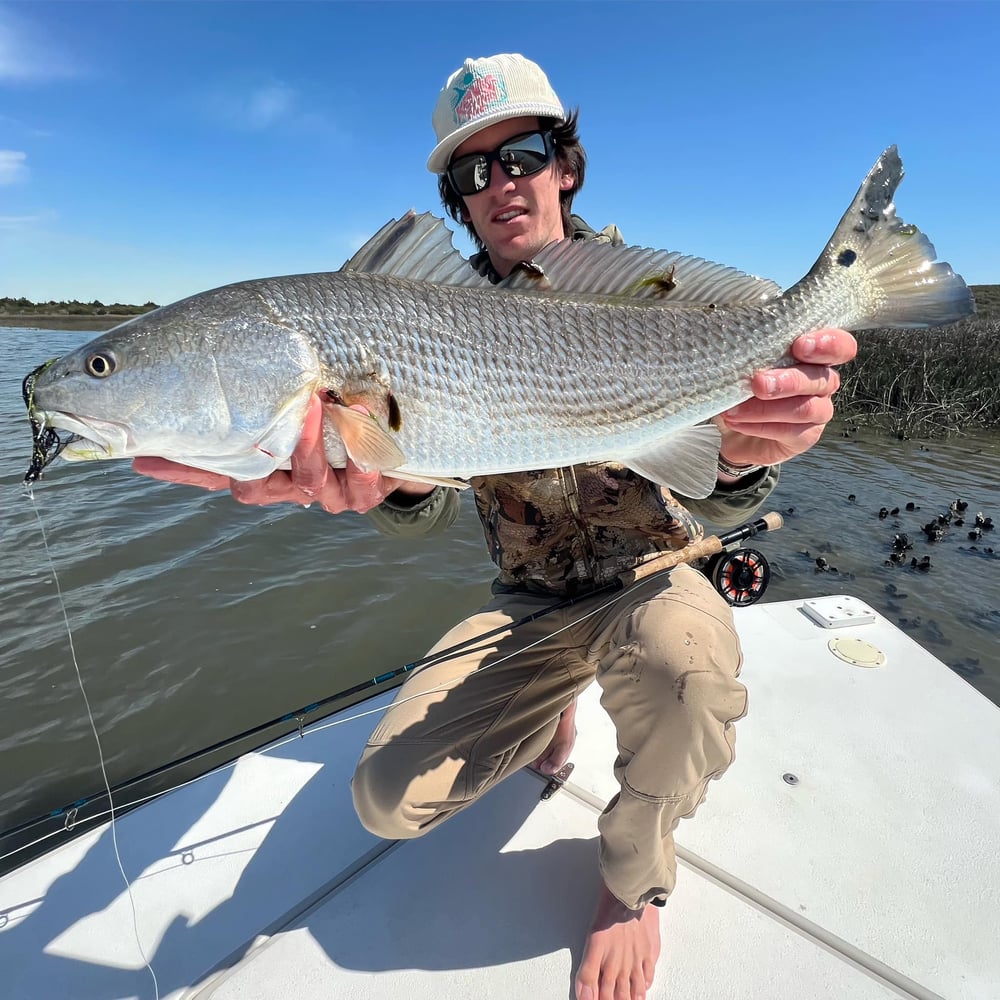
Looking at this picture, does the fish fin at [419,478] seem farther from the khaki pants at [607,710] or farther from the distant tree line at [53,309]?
the distant tree line at [53,309]

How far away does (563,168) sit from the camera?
12.3 ft

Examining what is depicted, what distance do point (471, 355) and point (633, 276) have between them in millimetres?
849

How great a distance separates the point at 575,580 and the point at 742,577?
1954 mm

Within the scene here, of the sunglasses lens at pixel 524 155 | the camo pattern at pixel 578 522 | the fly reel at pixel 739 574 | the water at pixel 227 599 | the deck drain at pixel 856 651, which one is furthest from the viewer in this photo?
the water at pixel 227 599

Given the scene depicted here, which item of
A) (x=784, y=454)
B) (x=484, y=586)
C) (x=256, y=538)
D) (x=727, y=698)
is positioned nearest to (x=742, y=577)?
(x=784, y=454)

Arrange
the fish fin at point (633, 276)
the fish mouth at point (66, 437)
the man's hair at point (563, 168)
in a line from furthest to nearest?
1. the man's hair at point (563, 168)
2. the fish fin at point (633, 276)
3. the fish mouth at point (66, 437)

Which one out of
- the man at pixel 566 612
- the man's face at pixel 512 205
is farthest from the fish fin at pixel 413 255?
the man's face at pixel 512 205

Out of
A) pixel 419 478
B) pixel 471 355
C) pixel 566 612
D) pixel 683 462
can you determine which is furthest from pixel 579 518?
pixel 471 355

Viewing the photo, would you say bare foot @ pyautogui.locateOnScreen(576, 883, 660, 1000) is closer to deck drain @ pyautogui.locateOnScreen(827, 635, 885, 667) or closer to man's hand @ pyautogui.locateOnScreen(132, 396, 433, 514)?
man's hand @ pyautogui.locateOnScreen(132, 396, 433, 514)

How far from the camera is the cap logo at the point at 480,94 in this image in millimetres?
3176

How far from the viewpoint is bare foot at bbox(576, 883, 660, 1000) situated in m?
2.13

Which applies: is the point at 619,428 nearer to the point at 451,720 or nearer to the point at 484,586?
the point at 451,720

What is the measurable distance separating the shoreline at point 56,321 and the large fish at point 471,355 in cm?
6600

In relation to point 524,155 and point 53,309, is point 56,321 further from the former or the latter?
point 524,155
